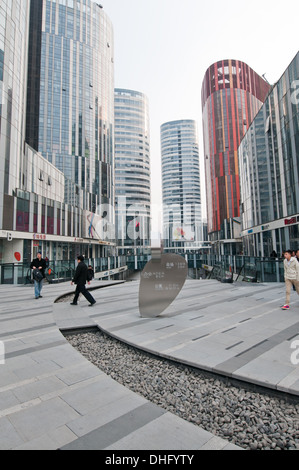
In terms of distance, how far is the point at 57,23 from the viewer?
7394 cm

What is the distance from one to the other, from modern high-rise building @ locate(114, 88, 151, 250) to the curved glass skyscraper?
34.4 m

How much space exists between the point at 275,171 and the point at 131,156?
325 feet

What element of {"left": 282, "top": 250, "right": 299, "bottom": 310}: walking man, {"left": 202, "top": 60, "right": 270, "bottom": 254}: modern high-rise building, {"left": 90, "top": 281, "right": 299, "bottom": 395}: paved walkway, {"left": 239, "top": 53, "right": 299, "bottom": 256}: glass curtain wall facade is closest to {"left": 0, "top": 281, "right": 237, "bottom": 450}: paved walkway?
{"left": 90, "top": 281, "right": 299, "bottom": 395}: paved walkway

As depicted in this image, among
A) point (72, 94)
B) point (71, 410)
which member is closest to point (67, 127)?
point (72, 94)

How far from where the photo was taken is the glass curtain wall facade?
2447 cm

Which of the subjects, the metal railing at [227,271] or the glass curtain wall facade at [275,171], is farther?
the glass curtain wall facade at [275,171]

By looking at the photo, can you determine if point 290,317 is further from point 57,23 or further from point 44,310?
point 57,23

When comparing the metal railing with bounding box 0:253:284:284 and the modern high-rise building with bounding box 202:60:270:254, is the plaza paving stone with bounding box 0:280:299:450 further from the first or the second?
the modern high-rise building with bounding box 202:60:270:254

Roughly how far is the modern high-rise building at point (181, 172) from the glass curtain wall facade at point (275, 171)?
98.3m

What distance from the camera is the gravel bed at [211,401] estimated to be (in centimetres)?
258

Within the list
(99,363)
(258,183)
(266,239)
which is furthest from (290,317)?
(258,183)

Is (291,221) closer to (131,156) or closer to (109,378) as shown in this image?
(109,378)

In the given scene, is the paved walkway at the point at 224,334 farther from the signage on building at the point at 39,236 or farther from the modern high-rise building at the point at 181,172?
the modern high-rise building at the point at 181,172

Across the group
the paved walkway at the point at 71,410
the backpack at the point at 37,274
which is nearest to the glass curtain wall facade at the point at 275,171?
the backpack at the point at 37,274
